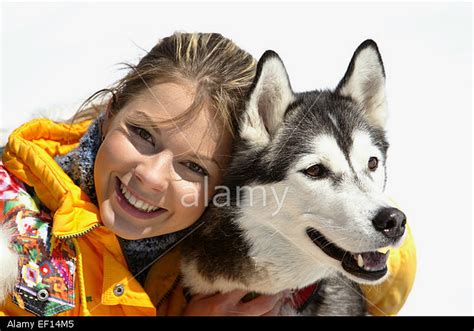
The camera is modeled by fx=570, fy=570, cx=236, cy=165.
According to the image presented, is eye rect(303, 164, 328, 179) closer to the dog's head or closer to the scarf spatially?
the dog's head

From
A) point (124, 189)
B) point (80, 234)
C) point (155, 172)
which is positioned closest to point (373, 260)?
point (155, 172)

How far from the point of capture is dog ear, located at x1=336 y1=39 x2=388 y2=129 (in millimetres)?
2182

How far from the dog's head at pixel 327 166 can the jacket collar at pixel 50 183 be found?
0.62 meters

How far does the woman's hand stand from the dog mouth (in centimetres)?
38

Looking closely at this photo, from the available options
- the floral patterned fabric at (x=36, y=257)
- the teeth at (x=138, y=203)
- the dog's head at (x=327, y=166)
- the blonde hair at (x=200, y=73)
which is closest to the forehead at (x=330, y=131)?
the dog's head at (x=327, y=166)

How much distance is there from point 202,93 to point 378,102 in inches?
29.0

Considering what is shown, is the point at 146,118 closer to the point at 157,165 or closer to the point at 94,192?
the point at 157,165

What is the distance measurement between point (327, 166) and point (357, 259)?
342mm

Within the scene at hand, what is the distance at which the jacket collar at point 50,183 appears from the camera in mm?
2037

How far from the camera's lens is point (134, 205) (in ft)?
6.93

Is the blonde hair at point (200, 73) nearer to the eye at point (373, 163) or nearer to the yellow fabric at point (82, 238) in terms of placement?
the yellow fabric at point (82, 238)

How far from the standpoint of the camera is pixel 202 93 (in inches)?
84.2

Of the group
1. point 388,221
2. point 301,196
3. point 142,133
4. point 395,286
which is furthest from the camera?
point 395,286

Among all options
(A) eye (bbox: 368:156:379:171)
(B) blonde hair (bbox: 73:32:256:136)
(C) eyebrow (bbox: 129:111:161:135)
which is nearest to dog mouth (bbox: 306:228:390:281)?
(A) eye (bbox: 368:156:379:171)
